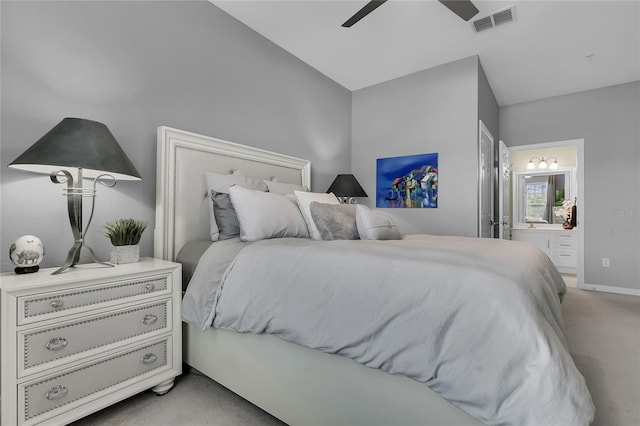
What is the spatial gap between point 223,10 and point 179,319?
2.45 m

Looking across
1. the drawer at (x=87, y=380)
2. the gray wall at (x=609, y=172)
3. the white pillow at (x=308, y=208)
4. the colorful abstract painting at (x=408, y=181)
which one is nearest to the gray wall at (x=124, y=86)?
the drawer at (x=87, y=380)

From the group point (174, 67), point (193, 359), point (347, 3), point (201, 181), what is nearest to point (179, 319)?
point (193, 359)

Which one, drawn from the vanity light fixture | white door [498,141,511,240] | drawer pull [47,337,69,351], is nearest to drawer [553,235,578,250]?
the vanity light fixture

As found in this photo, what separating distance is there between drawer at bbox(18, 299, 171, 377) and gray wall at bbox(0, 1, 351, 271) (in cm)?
53

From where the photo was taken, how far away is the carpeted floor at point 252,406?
4.66 feet

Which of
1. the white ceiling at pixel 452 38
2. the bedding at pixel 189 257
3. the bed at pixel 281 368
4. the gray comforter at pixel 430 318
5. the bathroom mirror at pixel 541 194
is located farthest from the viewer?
the bathroom mirror at pixel 541 194

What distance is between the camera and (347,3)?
2434 millimetres

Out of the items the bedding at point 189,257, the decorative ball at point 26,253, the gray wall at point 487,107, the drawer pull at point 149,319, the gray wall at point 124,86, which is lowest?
the drawer pull at point 149,319

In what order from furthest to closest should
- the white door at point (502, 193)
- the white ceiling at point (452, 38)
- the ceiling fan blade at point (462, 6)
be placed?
1. the white door at point (502, 193)
2. the white ceiling at point (452, 38)
3. the ceiling fan blade at point (462, 6)

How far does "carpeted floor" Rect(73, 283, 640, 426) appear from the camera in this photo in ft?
4.66

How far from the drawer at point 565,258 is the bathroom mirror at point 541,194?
2.10 ft

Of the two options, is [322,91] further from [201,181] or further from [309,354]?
[309,354]

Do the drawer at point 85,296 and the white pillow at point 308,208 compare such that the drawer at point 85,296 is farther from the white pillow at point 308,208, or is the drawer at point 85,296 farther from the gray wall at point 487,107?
the gray wall at point 487,107

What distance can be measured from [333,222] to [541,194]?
5.62 m
